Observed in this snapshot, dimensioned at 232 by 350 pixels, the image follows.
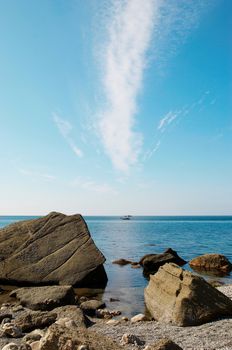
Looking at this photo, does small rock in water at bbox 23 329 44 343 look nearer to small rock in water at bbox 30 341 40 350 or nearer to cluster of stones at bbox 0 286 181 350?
cluster of stones at bbox 0 286 181 350

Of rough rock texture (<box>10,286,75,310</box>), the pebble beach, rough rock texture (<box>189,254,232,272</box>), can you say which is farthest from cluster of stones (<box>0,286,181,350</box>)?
rough rock texture (<box>189,254,232,272</box>)

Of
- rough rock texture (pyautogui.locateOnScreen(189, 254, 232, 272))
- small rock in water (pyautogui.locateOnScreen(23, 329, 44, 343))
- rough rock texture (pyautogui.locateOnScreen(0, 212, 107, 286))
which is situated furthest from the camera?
rough rock texture (pyautogui.locateOnScreen(189, 254, 232, 272))

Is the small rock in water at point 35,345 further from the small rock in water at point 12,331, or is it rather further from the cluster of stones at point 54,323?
the small rock in water at point 12,331

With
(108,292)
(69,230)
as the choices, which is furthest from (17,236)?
(108,292)

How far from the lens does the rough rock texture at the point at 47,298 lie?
1681cm

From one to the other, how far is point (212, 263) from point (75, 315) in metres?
21.9

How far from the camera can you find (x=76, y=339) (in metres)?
8.29

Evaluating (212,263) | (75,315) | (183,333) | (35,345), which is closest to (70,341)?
(35,345)

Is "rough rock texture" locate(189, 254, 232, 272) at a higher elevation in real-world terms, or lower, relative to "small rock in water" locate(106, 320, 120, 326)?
higher

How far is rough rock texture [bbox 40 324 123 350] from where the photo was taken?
319 inches

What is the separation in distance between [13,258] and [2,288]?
2198 mm

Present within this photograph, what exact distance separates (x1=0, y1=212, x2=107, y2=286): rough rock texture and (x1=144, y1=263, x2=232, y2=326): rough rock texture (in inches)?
325

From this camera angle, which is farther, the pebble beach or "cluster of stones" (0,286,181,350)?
the pebble beach

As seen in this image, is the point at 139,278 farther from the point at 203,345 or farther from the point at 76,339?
the point at 76,339
